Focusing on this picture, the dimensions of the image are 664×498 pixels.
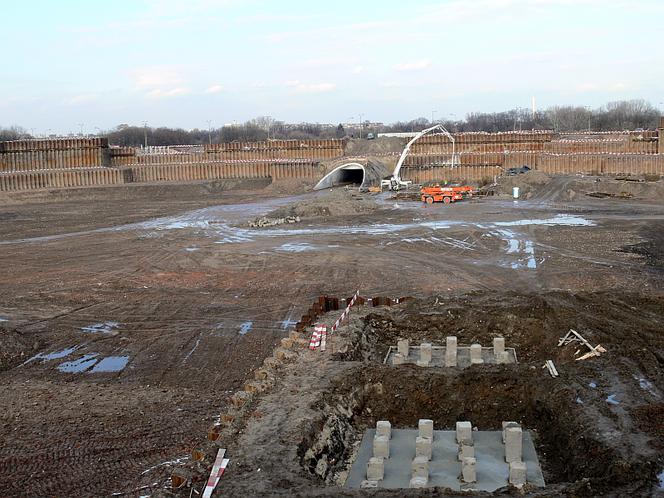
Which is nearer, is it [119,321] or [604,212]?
[119,321]

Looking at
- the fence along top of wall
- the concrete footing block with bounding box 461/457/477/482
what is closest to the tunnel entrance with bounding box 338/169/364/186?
the fence along top of wall

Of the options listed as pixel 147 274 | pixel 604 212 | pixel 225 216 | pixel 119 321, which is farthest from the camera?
pixel 225 216

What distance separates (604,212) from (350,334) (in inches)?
1038

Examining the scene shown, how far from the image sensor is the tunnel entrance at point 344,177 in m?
57.3

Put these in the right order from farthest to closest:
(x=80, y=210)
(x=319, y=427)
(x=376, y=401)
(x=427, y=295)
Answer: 1. (x=80, y=210)
2. (x=427, y=295)
3. (x=376, y=401)
4. (x=319, y=427)

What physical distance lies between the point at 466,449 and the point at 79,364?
9084 mm

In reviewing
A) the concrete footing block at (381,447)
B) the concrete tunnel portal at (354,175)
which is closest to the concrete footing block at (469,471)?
the concrete footing block at (381,447)

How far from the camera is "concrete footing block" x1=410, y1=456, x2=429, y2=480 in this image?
10195 millimetres

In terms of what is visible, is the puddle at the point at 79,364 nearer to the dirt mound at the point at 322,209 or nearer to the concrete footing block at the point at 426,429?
the concrete footing block at the point at 426,429

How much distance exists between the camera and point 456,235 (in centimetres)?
3191

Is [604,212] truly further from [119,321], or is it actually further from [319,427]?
[319,427]

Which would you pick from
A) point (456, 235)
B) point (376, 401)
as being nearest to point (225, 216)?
point (456, 235)

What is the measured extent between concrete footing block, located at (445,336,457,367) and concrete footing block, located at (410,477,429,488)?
4879mm

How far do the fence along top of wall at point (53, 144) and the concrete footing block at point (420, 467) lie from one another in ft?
200
